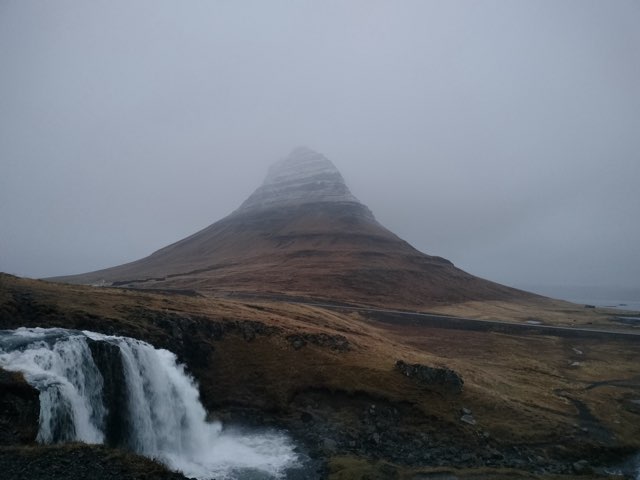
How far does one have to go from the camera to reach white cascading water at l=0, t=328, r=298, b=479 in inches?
970

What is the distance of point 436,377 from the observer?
4294 cm

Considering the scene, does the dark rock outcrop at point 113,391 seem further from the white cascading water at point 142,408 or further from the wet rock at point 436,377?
the wet rock at point 436,377

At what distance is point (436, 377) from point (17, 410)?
35.4 metres

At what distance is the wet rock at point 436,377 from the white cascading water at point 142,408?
50.9 feet

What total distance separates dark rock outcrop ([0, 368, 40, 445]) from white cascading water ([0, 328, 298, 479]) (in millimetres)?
398

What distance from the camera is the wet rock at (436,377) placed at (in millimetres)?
42244

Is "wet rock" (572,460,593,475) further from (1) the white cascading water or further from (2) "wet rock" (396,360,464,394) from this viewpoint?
(1) the white cascading water

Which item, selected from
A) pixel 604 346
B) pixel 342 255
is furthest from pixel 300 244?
pixel 604 346

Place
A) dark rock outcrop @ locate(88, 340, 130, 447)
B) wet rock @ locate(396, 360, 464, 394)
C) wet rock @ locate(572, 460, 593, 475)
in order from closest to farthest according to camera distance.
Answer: dark rock outcrop @ locate(88, 340, 130, 447) < wet rock @ locate(572, 460, 593, 475) < wet rock @ locate(396, 360, 464, 394)

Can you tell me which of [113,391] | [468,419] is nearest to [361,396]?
[468,419]

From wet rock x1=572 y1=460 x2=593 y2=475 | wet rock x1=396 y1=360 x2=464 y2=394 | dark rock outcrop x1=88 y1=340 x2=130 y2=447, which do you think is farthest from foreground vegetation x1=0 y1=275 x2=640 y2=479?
dark rock outcrop x1=88 y1=340 x2=130 y2=447

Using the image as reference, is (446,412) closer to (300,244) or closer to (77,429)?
(77,429)

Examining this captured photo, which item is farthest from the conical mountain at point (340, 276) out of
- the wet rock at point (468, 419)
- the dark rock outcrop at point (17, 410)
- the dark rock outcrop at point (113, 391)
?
the dark rock outcrop at point (17, 410)

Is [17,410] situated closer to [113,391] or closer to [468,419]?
[113,391]
